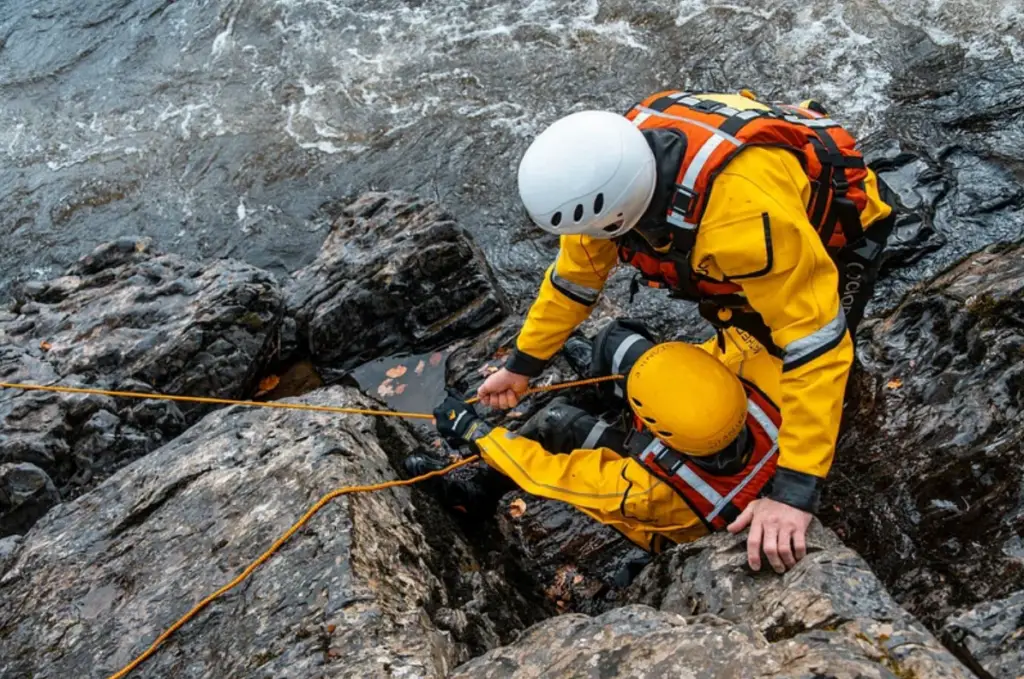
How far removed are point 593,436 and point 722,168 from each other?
5.88 ft

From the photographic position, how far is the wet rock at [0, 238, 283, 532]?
5203 millimetres

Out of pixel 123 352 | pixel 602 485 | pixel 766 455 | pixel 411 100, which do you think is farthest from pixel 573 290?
pixel 411 100

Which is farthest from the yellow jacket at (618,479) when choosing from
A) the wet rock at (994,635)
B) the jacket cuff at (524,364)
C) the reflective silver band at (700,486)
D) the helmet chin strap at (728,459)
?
the wet rock at (994,635)

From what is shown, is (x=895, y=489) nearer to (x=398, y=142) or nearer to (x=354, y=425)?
(x=354, y=425)

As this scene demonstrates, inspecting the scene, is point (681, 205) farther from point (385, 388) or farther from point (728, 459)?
point (385, 388)

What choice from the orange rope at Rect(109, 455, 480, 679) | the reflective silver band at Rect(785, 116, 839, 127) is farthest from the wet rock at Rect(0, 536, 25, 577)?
the reflective silver band at Rect(785, 116, 839, 127)

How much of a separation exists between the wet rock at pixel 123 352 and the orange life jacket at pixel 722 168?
10.9 feet

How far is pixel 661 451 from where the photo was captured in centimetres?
385

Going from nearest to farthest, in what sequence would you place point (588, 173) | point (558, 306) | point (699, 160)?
1. point (588, 173)
2. point (699, 160)
3. point (558, 306)

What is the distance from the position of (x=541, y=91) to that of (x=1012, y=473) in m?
6.08

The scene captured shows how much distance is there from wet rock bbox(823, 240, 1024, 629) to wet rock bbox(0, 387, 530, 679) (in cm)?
→ 177

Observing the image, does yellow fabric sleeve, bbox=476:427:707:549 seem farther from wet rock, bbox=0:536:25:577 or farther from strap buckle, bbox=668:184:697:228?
wet rock, bbox=0:536:25:577

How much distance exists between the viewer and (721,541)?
3.28 meters

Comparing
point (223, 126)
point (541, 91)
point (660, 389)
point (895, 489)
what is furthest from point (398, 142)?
point (895, 489)
